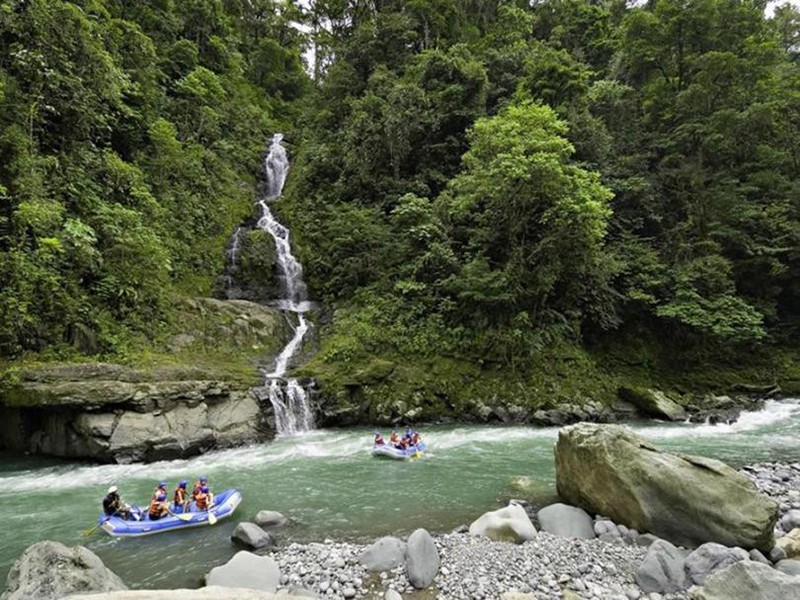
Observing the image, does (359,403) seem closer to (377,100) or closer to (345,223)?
(345,223)

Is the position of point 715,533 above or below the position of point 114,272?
below

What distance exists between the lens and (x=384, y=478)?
12.7m

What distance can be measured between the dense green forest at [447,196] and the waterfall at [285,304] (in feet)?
3.80

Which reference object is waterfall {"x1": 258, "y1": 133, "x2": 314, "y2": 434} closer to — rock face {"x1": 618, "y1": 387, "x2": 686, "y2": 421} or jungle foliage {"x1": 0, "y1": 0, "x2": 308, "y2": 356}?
jungle foliage {"x1": 0, "y1": 0, "x2": 308, "y2": 356}

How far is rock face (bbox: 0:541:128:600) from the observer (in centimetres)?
613

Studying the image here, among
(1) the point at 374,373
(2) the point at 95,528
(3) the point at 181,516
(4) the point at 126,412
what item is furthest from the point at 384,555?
(1) the point at 374,373

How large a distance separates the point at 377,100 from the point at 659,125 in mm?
17664

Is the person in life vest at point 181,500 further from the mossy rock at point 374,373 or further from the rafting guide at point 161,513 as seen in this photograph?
the mossy rock at point 374,373

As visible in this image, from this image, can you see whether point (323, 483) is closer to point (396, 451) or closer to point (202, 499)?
point (396, 451)

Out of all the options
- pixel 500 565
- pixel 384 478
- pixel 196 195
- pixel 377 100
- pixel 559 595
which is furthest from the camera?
pixel 377 100

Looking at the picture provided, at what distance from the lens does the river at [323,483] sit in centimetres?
913

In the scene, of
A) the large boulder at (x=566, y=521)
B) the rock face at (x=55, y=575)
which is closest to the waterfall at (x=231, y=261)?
the rock face at (x=55, y=575)

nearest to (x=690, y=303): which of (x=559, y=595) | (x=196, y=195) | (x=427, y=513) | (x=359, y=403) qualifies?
(x=359, y=403)

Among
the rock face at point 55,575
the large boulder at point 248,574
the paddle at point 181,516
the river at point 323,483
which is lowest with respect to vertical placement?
the river at point 323,483
